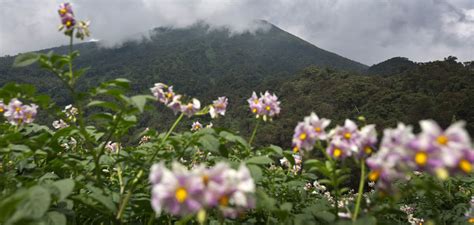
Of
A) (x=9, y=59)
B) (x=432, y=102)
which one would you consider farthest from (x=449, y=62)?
(x=9, y=59)

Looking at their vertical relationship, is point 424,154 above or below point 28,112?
above

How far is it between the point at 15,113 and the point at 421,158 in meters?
3.38

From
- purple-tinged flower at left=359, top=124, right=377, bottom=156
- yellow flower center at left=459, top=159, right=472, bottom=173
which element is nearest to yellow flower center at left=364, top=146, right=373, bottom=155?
purple-tinged flower at left=359, top=124, right=377, bottom=156

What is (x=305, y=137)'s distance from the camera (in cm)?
230

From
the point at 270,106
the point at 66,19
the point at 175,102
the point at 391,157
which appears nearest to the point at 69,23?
the point at 66,19

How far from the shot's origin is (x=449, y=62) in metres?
64.6

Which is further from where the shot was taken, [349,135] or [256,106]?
[256,106]

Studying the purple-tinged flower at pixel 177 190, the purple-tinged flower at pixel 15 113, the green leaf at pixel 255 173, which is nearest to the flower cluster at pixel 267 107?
the green leaf at pixel 255 173

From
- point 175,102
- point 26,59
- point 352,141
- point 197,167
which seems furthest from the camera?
point 175,102

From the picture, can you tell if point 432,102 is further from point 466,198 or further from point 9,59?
point 9,59

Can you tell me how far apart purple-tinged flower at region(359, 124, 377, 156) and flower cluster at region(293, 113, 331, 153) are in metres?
0.26

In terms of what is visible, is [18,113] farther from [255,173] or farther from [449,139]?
[449,139]

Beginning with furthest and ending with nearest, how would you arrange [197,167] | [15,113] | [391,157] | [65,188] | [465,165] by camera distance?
[15,113] → [197,167] → [65,188] → [391,157] → [465,165]

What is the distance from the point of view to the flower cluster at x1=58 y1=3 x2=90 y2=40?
2.81 metres
